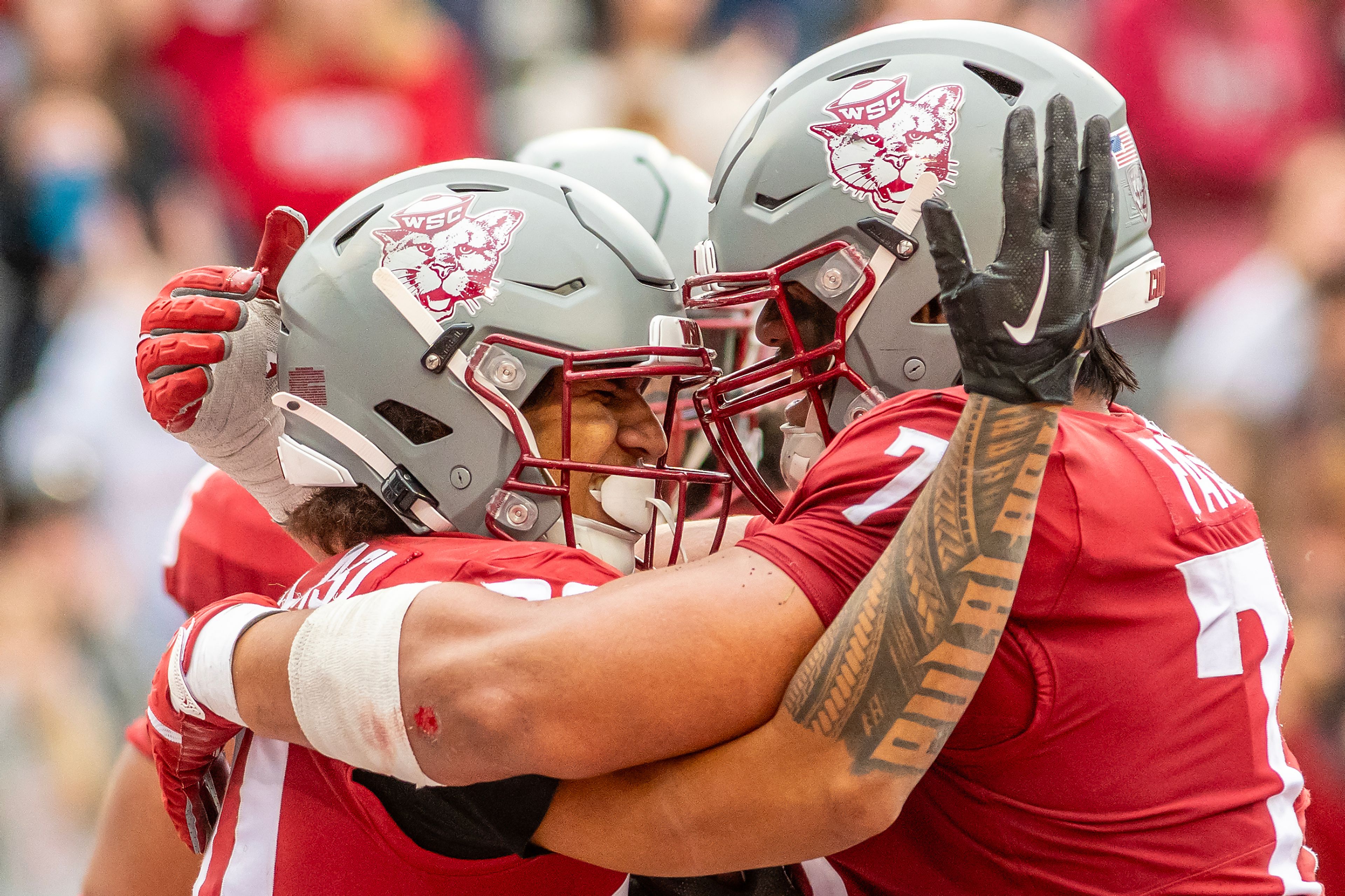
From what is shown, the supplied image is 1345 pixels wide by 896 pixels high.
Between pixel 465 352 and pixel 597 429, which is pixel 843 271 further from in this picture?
pixel 465 352

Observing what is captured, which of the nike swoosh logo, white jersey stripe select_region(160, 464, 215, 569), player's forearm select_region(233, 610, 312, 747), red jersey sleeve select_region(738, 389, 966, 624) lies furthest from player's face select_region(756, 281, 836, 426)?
white jersey stripe select_region(160, 464, 215, 569)

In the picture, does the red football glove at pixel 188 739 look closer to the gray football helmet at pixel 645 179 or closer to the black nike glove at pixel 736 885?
the black nike glove at pixel 736 885

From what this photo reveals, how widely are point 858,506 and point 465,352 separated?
758mm

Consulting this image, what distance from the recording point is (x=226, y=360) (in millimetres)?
2414

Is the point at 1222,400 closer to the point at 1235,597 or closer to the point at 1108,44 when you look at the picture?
the point at 1108,44

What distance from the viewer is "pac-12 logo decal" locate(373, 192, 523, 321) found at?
2.23 m

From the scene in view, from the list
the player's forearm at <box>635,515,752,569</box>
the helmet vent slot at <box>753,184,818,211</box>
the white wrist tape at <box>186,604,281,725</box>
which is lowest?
the player's forearm at <box>635,515,752,569</box>

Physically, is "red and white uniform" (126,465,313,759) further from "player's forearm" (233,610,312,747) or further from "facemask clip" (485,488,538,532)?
"player's forearm" (233,610,312,747)

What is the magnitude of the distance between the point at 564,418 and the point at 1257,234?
449cm

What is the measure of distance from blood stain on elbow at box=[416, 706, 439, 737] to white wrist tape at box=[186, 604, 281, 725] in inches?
14.0

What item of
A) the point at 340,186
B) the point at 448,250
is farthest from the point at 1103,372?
the point at 340,186

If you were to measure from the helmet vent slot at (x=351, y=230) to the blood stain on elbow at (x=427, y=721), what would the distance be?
0.93 m

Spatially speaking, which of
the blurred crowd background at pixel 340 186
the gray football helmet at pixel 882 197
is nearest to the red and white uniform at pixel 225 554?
the gray football helmet at pixel 882 197

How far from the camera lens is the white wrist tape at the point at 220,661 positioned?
198 centimetres
